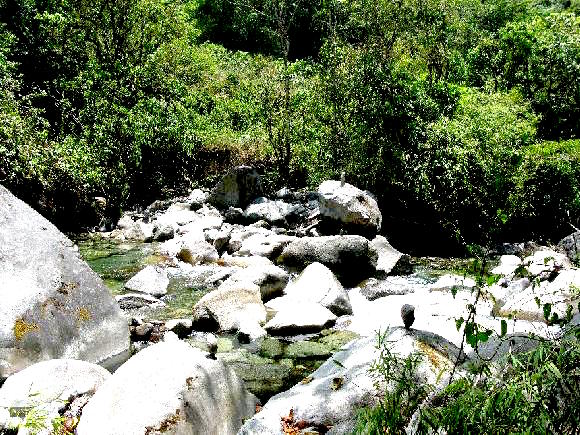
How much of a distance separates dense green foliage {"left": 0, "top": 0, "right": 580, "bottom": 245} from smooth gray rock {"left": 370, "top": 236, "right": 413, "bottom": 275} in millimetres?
2146

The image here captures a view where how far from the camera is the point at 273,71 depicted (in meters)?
17.7

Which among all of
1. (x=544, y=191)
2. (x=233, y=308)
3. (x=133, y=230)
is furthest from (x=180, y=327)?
(x=544, y=191)

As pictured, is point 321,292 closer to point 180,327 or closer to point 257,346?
point 257,346

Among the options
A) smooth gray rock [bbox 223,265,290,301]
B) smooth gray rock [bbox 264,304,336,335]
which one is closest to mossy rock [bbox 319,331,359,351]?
smooth gray rock [bbox 264,304,336,335]

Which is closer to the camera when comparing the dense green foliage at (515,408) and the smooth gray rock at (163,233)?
the dense green foliage at (515,408)

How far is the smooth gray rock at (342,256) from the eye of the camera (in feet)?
31.8

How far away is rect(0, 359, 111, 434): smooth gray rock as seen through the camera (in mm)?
3841

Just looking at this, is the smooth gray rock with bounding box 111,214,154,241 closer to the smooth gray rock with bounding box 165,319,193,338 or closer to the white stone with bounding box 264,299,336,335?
the smooth gray rock with bounding box 165,319,193,338

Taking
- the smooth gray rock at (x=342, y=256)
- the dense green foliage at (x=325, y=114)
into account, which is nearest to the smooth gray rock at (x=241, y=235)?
the smooth gray rock at (x=342, y=256)

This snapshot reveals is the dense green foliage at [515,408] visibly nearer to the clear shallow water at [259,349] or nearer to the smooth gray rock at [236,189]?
the clear shallow water at [259,349]

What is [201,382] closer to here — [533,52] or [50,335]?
[50,335]

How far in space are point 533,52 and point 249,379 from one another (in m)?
17.1

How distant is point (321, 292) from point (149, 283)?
2705 millimetres

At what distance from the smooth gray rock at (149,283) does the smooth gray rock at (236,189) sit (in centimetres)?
633
